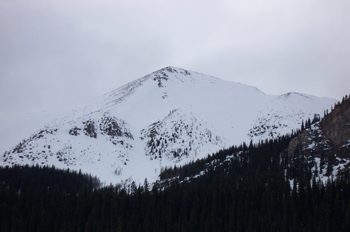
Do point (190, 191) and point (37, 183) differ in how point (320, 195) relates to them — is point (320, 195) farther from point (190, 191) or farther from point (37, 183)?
point (37, 183)

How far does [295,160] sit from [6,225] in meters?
90.2

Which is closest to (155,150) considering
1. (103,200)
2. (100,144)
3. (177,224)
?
(100,144)

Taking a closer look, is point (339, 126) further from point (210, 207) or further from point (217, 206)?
point (210, 207)

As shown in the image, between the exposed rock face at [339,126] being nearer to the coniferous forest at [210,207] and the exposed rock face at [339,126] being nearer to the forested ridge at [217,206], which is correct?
the forested ridge at [217,206]

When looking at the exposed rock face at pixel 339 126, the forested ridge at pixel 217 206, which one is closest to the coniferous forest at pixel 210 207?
the forested ridge at pixel 217 206

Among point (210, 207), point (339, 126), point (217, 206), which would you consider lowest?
point (210, 207)

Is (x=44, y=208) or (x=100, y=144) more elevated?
(x=100, y=144)

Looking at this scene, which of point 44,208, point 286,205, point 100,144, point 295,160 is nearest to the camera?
point 286,205

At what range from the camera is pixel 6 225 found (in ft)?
276

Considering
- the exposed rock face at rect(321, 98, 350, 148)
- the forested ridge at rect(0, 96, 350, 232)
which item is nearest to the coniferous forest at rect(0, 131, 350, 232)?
the forested ridge at rect(0, 96, 350, 232)

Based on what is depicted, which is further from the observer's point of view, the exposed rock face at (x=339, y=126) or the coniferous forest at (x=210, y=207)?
the exposed rock face at (x=339, y=126)

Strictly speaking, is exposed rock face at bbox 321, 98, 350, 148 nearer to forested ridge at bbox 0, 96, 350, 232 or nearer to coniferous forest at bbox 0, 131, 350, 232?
forested ridge at bbox 0, 96, 350, 232

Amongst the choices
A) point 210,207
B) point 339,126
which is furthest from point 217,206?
point 339,126

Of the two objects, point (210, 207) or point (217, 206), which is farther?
point (217, 206)
